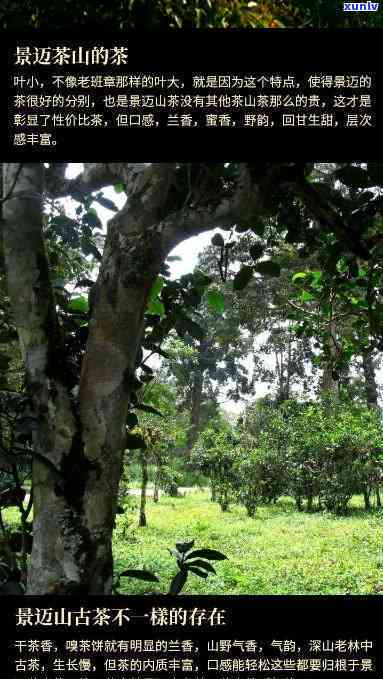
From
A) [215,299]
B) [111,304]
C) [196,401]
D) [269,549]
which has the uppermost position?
[196,401]

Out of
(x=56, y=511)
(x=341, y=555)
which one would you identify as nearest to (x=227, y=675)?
(x=56, y=511)

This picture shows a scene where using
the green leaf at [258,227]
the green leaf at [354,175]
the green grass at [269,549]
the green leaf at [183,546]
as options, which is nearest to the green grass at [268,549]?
the green grass at [269,549]

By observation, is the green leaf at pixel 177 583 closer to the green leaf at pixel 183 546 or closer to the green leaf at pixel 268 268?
the green leaf at pixel 183 546

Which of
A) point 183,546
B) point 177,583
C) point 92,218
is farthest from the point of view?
point 92,218

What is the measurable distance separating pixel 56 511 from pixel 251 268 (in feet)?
2.38

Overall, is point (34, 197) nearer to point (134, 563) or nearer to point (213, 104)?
point (213, 104)

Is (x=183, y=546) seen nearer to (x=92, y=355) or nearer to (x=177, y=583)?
(x=177, y=583)

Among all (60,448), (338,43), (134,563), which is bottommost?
(134,563)

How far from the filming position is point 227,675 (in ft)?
3.28

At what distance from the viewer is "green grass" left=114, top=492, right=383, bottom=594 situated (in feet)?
14.6

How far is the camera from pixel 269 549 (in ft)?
19.2

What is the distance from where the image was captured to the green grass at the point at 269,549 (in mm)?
4453

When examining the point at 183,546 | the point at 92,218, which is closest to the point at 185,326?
the point at 92,218

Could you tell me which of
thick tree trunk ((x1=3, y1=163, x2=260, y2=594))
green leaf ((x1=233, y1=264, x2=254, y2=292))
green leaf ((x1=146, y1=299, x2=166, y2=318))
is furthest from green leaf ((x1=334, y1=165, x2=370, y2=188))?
green leaf ((x1=146, y1=299, x2=166, y2=318))
